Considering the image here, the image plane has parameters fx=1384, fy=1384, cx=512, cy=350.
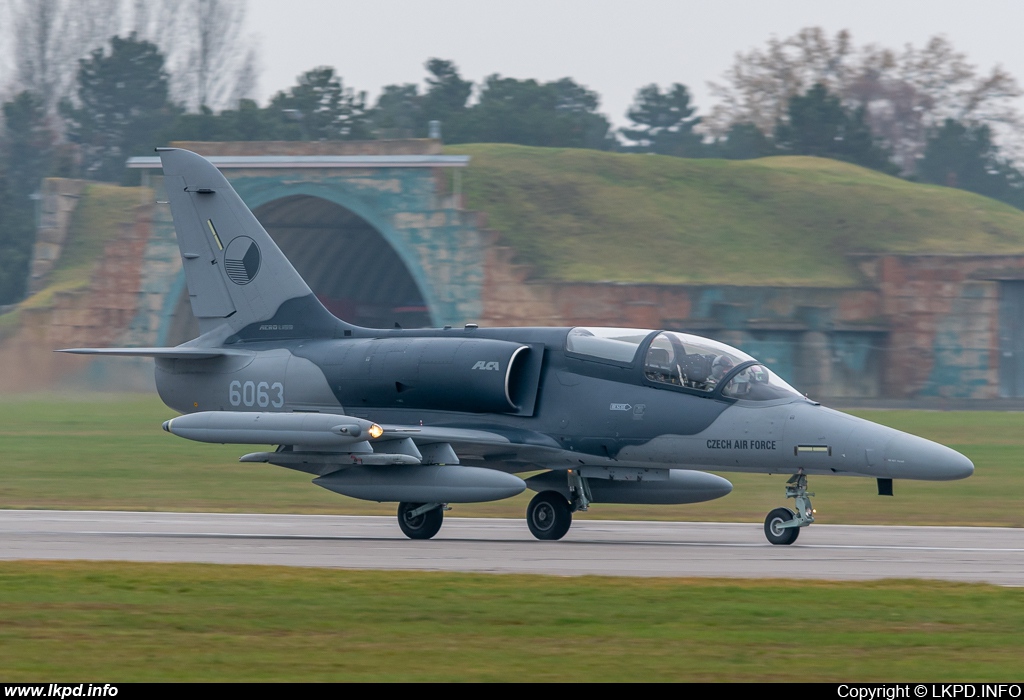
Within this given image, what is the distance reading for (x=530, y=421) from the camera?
664 inches

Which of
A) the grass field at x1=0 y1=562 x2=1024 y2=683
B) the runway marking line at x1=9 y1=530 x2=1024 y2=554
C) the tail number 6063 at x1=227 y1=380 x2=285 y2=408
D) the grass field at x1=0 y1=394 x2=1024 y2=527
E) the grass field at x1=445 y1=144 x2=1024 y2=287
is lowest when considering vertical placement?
the grass field at x1=0 y1=394 x2=1024 y2=527

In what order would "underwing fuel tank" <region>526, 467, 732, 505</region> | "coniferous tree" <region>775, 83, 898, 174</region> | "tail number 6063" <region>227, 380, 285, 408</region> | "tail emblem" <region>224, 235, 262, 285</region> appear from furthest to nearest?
1. "coniferous tree" <region>775, 83, 898, 174</region>
2. "tail emblem" <region>224, 235, 262, 285</region>
3. "tail number 6063" <region>227, 380, 285, 408</region>
4. "underwing fuel tank" <region>526, 467, 732, 505</region>

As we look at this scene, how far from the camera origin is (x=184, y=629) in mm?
9656

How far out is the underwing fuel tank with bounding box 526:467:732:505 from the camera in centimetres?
1670

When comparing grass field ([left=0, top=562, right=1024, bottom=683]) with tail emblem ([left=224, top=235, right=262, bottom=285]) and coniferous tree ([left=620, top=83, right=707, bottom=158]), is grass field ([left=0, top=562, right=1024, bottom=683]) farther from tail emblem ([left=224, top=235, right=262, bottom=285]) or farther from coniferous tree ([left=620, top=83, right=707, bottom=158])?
coniferous tree ([left=620, top=83, right=707, bottom=158])

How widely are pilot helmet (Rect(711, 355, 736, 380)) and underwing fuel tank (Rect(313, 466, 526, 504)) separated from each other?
8.43 ft

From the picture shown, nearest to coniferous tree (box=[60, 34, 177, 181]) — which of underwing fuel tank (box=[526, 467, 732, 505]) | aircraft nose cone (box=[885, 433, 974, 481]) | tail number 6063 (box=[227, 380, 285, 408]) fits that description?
tail number 6063 (box=[227, 380, 285, 408])

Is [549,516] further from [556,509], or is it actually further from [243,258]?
[243,258]

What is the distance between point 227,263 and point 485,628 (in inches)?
429

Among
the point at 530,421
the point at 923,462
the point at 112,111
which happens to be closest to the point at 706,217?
the point at 112,111

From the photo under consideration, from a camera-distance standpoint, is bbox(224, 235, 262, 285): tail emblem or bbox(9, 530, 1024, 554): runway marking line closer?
bbox(9, 530, 1024, 554): runway marking line

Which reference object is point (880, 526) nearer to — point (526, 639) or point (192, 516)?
point (192, 516)

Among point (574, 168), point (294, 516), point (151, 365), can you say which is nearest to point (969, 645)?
point (294, 516)

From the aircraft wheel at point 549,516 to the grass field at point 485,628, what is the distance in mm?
4325
